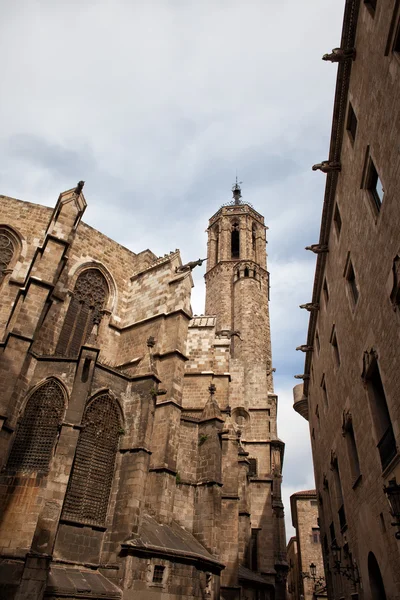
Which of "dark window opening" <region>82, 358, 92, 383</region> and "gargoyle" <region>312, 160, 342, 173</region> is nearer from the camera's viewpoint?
"gargoyle" <region>312, 160, 342, 173</region>

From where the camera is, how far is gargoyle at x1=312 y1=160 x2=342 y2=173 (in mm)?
11016

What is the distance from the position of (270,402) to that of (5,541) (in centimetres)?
2074

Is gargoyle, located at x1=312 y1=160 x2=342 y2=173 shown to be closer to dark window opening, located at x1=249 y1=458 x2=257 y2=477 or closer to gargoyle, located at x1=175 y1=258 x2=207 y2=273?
gargoyle, located at x1=175 y1=258 x2=207 y2=273

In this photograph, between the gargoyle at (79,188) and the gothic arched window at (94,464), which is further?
the gargoyle at (79,188)

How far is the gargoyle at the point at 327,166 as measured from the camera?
36.1ft

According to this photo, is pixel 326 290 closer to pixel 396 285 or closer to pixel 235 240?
pixel 396 285

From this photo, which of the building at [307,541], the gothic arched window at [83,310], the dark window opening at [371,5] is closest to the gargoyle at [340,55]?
the dark window opening at [371,5]

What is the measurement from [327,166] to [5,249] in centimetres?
1197

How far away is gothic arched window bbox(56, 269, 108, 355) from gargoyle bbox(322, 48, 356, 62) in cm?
1065

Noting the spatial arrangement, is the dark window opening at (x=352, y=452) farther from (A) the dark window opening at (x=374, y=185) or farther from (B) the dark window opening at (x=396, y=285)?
(A) the dark window opening at (x=374, y=185)

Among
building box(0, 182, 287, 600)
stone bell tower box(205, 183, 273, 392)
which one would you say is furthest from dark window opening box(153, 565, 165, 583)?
stone bell tower box(205, 183, 273, 392)

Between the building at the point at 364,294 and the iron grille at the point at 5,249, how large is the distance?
36.9 ft

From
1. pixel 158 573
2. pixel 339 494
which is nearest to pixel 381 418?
pixel 339 494

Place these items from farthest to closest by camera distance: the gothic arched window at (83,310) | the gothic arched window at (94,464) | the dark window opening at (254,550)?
the dark window opening at (254,550) < the gothic arched window at (83,310) < the gothic arched window at (94,464)
